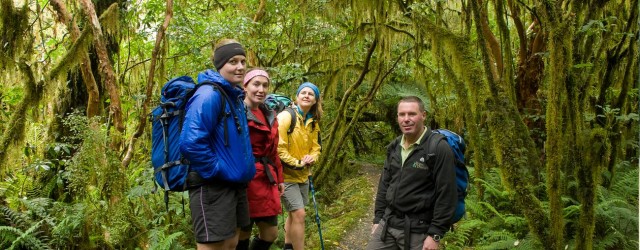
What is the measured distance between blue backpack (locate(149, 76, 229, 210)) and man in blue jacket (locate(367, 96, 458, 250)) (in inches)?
52.9

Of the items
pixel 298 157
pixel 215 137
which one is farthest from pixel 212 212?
pixel 298 157

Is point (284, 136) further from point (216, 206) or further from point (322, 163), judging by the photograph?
point (322, 163)

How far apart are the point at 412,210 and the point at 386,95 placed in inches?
475

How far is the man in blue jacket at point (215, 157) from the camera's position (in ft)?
10.7

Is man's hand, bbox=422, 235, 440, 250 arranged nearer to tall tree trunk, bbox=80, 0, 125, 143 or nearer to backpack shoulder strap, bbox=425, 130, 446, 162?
backpack shoulder strap, bbox=425, 130, 446, 162

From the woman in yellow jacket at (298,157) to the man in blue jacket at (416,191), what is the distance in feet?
5.21

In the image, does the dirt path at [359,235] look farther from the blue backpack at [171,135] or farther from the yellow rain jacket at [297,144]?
the blue backpack at [171,135]

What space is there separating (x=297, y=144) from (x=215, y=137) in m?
1.80

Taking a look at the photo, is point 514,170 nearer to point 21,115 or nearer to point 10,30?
point 21,115

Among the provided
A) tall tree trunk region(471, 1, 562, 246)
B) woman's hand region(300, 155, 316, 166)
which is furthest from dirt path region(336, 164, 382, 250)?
tall tree trunk region(471, 1, 562, 246)

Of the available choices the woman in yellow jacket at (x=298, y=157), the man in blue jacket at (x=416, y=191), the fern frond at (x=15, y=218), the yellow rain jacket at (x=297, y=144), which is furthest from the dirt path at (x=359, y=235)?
the fern frond at (x=15, y=218)

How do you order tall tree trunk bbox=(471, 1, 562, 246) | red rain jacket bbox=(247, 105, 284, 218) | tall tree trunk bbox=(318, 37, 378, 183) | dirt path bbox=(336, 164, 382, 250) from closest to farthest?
red rain jacket bbox=(247, 105, 284, 218) → tall tree trunk bbox=(471, 1, 562, 246) → dirt path bbox=(336, 164, 382, 250) → tall tree trunk bbox=(318, 37, 378, 183)

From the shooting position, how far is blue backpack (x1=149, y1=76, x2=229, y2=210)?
133 inches

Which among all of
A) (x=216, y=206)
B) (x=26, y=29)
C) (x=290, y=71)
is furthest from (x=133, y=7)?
(x=216, y=206)
